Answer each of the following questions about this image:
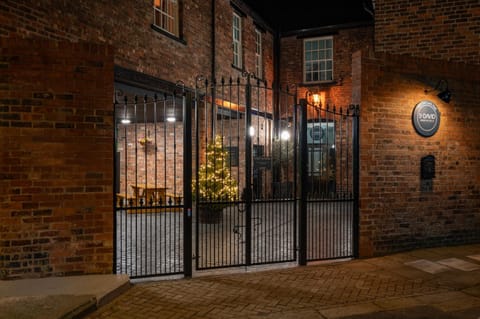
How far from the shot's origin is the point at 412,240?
7.22 metres

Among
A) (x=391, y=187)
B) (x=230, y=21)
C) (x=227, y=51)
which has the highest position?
(x=230, y=21)

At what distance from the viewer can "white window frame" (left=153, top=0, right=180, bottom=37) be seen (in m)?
10.6

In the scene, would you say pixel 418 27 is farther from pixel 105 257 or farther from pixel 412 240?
pixel 105 257

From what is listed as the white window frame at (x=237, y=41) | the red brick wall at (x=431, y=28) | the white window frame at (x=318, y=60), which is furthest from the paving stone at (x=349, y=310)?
the white window frame at (x=318, y=60)

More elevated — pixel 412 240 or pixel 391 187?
pixel 391 187

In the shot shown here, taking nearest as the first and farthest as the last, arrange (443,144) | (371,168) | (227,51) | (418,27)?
(371,168) < (443,144) < (418,27) < (227,51)

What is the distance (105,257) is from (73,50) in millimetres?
2669

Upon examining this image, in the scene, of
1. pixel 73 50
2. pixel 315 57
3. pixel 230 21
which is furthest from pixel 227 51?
pixel 73 50

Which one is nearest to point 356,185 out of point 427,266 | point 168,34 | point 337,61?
point 427,266

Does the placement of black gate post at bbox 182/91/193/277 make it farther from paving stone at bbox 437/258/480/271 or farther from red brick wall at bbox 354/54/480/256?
paving stone at bbox 437/258/480/271

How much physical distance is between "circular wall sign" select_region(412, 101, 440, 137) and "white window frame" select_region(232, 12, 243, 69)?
8625mm

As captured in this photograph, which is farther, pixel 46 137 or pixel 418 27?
pixel 418 27

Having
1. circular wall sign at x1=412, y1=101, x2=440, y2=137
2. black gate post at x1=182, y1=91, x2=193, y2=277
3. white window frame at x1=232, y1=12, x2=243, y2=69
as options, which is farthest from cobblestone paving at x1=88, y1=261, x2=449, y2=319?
white window frame at x1=232, y1=12, x2=243, y2=69

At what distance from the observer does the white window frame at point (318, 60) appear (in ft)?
59.2
